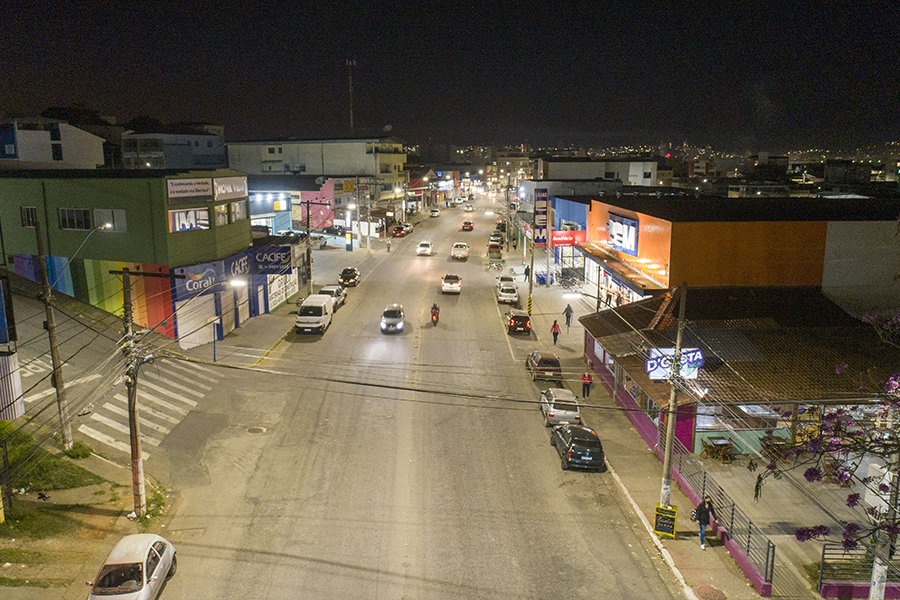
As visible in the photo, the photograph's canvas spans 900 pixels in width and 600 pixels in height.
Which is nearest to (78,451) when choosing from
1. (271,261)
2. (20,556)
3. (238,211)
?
(20,556)

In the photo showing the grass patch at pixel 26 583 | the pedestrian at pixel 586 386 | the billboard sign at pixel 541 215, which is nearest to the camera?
the grass patch at pixel 26 583

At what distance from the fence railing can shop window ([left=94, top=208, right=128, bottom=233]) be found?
26647mm

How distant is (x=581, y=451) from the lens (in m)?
19.3

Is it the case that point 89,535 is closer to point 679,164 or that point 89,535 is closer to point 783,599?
point 783,599

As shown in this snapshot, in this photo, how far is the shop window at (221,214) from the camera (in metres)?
32.4

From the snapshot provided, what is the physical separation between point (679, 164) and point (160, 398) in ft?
446

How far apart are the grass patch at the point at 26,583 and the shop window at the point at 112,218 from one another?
19416mm

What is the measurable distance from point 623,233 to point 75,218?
92.6 ft

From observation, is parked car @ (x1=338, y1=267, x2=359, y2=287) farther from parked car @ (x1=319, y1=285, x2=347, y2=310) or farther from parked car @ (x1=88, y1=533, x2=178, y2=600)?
parked car @ (x1=88, y1=533, x2=178, y2=600)

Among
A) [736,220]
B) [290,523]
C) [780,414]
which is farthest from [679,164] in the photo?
[290,523]

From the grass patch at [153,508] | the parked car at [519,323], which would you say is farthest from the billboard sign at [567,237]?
the grass patch at [153,508]

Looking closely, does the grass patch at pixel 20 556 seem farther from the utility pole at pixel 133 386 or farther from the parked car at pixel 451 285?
the parked car at pixel 451 285

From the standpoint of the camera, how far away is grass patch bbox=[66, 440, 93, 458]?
1852 cm

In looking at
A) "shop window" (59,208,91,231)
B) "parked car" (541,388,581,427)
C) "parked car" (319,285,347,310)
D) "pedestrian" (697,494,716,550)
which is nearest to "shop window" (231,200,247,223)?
"parked car" (319,285,347,310)
